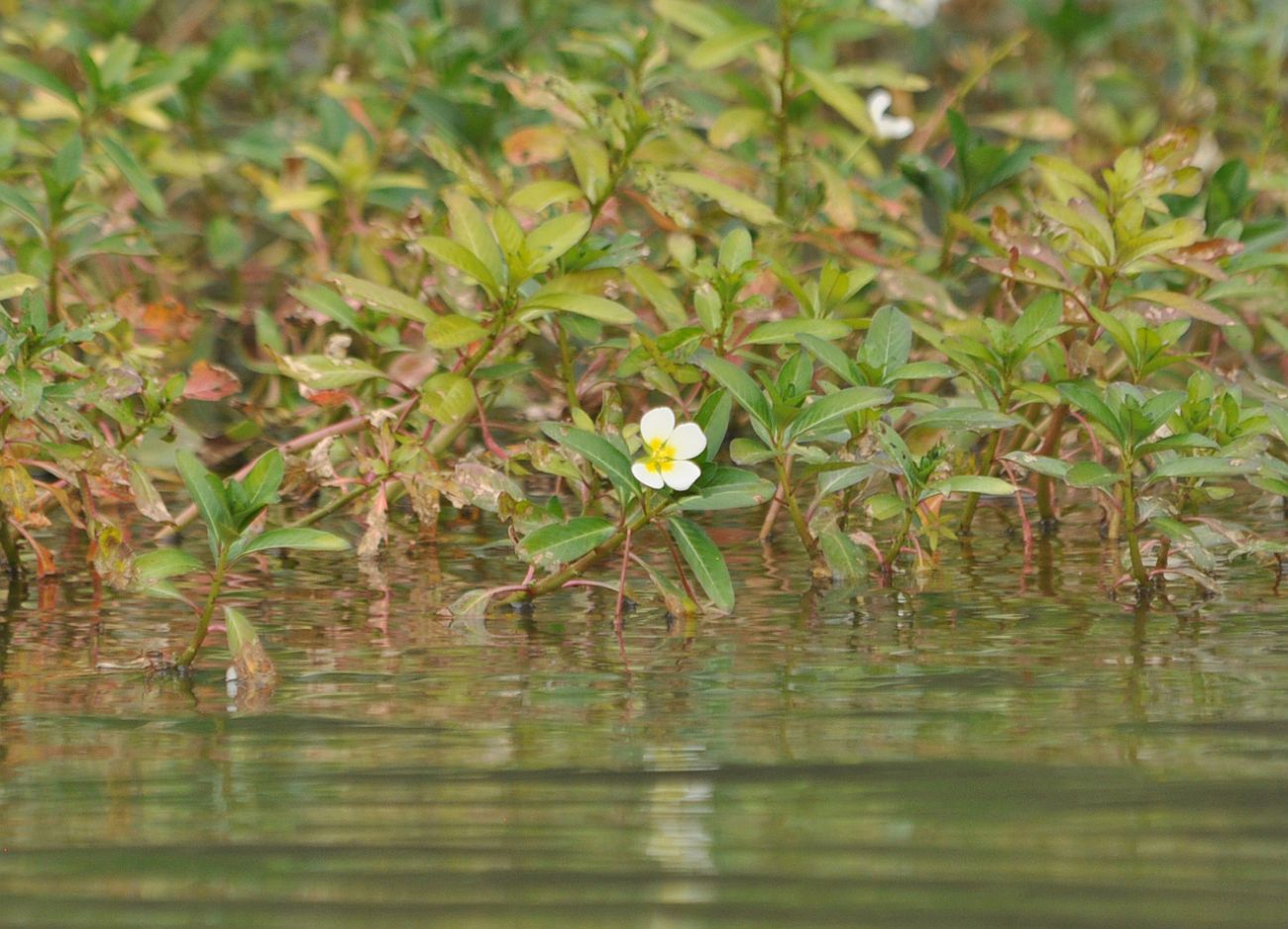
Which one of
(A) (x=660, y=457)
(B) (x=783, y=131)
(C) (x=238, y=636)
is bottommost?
(C) (x=238, y=636)

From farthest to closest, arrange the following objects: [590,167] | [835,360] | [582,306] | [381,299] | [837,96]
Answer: [837,96], [590,167], [381,299], [582,306], [835,360]

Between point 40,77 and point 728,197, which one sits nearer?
point 728,197

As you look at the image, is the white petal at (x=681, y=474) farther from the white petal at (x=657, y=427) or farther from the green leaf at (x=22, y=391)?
the green leaf at (x=22, y=391)

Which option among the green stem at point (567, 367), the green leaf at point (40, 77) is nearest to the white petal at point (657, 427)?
the green stem at point (567, 367)

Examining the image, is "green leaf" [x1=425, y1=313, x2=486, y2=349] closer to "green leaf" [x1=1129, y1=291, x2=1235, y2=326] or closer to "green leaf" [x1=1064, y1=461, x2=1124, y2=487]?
"green leaf" [x1=1064, y1=461, x2=1124, y2=487]

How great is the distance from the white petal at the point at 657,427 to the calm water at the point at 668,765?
239mm

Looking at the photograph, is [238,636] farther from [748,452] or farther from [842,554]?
[842,554]

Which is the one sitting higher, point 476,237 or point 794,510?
point 476,237

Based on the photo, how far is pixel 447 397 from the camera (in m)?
2.63

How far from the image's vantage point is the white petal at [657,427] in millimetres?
2221

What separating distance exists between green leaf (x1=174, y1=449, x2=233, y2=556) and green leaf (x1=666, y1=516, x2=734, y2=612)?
529 mm

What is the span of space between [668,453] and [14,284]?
102cm

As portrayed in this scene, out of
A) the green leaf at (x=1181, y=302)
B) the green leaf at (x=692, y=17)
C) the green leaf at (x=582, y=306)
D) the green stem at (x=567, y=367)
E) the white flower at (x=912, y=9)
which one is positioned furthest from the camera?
the white flower at (x=912, y=9)

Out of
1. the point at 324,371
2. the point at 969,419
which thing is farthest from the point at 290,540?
the point at 969,419
